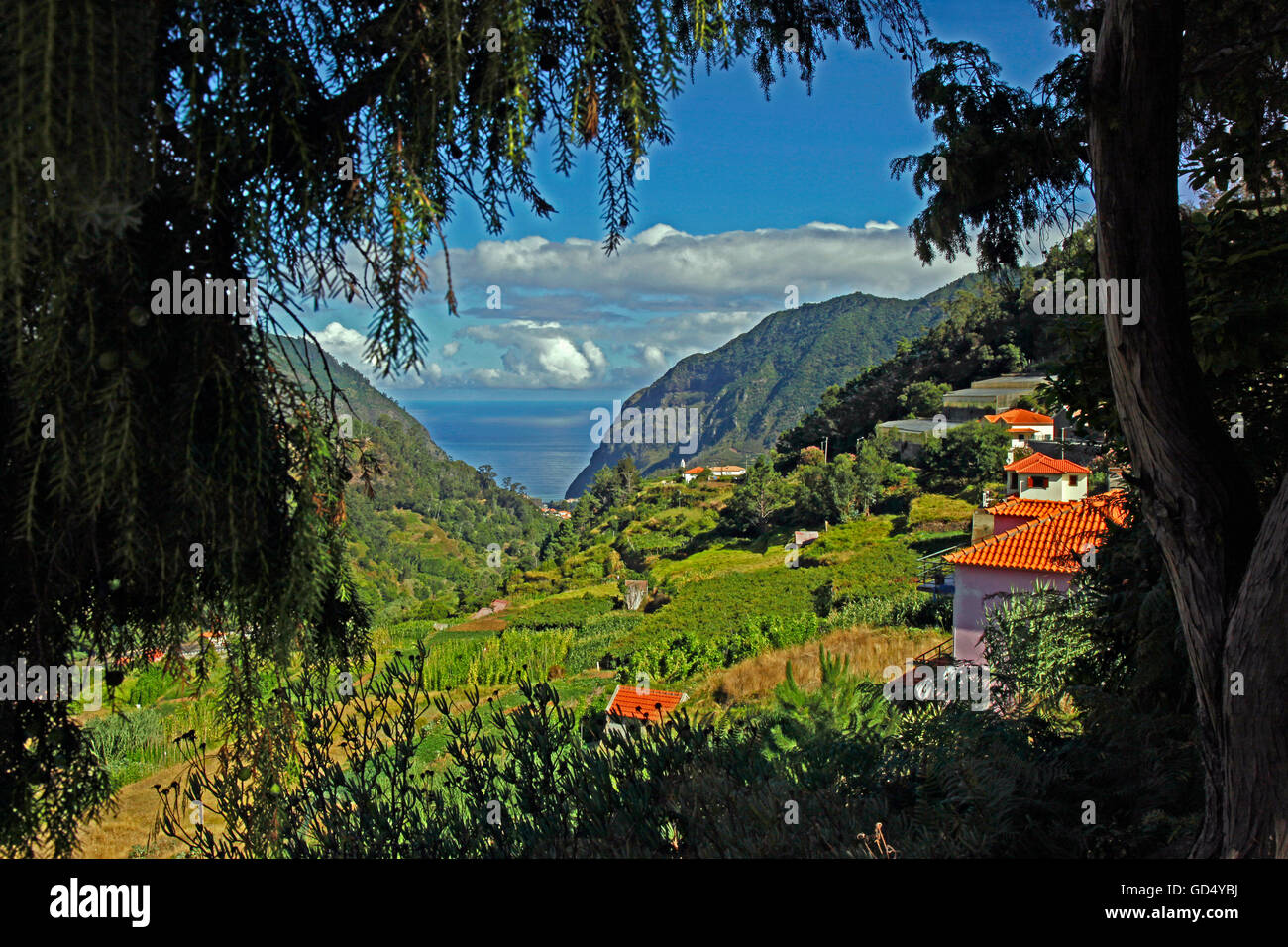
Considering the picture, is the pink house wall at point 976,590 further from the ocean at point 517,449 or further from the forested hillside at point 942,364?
the ocean at point 517,449

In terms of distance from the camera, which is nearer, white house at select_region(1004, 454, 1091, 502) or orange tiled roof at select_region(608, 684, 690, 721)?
orange tiled roof at select_region(608, 684, 690, 721)

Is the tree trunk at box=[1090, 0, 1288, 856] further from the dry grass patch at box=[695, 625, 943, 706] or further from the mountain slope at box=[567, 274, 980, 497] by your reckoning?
the mountain slope at box=[567, 274, 980, 497]

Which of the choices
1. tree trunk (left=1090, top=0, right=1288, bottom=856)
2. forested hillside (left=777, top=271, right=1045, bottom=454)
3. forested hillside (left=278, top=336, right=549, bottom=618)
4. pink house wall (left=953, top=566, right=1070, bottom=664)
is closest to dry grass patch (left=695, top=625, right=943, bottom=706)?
pink house wall (left=953, top=566, right=1070, bottom=664)

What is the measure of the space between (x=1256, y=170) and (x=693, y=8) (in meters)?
3.04

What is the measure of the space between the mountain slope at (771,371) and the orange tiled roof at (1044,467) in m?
75.3

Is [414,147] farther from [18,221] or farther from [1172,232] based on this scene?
[1172,232]

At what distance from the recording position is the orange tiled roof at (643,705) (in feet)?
11.0

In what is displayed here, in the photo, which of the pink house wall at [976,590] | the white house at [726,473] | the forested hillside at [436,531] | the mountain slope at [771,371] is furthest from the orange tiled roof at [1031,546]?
the mountain slope at [771,371]

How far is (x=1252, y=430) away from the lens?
3.66 metres

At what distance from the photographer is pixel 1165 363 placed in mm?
2328

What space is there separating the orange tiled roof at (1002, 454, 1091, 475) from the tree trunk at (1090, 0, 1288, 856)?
896 inches

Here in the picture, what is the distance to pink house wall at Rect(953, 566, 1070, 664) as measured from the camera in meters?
13.1

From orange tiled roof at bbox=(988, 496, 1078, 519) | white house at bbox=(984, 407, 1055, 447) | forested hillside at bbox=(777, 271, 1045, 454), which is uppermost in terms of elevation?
forested hillside at bbox=(777, 271, 1045, 454)

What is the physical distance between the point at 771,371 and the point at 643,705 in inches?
4985
